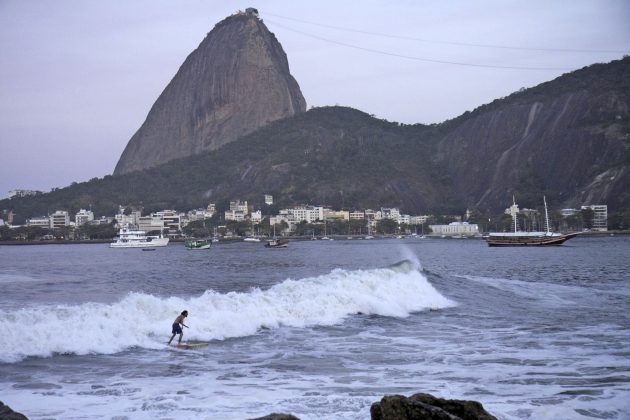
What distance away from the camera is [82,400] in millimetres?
14492

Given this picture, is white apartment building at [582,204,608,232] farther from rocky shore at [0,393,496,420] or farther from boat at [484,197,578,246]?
rocky shore at [0,393,496,420]

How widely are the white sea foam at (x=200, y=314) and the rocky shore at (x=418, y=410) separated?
10.2m

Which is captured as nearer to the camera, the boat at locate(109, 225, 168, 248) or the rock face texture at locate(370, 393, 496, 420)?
the rock face texture at locate(370, 393, 496, 420)

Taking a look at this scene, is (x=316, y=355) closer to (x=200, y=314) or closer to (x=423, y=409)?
(x=200, y=314)

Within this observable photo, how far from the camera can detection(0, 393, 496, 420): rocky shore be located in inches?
374

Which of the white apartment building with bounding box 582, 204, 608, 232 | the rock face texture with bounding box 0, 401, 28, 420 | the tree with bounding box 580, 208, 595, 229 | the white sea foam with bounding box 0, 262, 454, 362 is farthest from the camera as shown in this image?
the white apartment building with bounding box 582, 204, 608, 232

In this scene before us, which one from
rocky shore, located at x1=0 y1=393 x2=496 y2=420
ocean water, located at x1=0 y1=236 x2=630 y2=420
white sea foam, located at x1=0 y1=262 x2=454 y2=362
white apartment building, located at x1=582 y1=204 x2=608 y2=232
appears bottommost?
ocean water, located at x1=0 y1=236 x2=630 y2=420

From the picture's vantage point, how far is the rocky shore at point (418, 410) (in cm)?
950

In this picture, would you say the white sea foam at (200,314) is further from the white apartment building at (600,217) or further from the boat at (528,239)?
the white apartment building at (600,217)

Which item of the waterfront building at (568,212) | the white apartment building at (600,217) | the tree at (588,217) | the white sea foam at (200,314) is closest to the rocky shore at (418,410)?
the white sea foam at (200,314)

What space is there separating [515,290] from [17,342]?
1037 inches

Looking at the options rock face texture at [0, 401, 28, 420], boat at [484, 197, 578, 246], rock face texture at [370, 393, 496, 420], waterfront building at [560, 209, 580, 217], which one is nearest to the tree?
waterfront building at [560, 209, 580, 217]

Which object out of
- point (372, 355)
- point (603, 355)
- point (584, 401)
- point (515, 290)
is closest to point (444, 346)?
point (372, 355)

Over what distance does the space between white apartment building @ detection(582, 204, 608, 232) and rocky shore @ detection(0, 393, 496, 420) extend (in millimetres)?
174231
